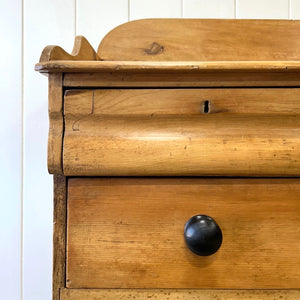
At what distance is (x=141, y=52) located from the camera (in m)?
0.79

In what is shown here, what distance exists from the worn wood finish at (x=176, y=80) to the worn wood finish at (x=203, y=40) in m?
0.36

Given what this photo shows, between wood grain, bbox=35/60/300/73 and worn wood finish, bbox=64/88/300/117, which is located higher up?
wood grain, bbox=35/60/300/73

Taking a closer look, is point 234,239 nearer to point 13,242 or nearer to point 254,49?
point 254,49

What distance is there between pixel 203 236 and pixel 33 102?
614 mm

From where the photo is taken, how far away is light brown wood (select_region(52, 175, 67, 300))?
1.49ft

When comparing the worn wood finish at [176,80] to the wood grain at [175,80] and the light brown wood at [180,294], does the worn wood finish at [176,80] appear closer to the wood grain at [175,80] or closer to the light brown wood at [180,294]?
the wood grain at [175,80]

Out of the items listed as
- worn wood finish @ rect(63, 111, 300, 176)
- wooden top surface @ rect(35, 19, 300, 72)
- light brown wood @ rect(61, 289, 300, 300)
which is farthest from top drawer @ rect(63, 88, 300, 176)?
wooden top surface @ rect(35, 19, 300, 72)

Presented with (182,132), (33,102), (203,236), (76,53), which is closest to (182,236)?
(203,236)

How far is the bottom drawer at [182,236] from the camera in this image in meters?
0.45

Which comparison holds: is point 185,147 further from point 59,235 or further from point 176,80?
point 59,235

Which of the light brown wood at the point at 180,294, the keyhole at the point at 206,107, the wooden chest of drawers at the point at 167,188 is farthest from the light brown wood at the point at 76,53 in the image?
the light brown wood at the point at 180,294

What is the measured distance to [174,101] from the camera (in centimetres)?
46

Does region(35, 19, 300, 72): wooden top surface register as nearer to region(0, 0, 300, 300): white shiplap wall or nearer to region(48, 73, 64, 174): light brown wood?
region(0, 0, 300, 300): white shiplap wall

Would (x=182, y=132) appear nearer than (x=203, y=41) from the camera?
Yes
